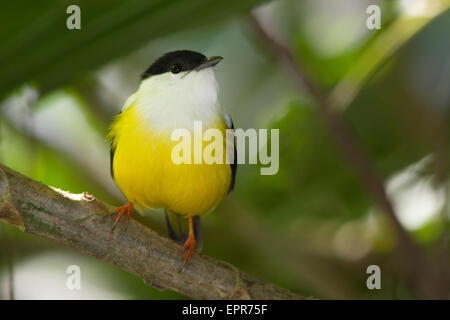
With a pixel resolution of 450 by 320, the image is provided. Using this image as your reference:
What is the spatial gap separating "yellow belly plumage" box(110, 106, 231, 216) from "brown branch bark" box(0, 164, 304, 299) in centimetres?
18

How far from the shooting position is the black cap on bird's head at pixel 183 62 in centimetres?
235

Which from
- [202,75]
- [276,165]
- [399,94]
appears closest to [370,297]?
[276,165]

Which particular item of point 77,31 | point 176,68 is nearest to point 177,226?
point 176,68

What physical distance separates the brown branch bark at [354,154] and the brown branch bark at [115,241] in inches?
24.2

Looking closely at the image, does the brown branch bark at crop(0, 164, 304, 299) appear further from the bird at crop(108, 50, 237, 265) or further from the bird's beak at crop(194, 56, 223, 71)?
the bird's beak at crop(194, 56, 223, 71)

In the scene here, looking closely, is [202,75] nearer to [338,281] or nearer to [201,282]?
[201,282]

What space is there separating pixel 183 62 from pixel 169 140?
368mm

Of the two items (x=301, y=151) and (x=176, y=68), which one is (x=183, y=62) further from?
(x=301, y=151)

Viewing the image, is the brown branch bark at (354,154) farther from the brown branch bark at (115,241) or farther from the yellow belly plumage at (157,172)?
the brown branch bark at (115,241)

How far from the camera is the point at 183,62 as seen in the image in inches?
94.0

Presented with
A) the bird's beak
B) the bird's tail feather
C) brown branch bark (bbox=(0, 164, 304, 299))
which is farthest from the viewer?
the bird's tail feather

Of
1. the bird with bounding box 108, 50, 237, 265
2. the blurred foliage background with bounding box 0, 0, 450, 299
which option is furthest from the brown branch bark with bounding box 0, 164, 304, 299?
the blurred foliage background with bounding box 0, 0, 450, 299

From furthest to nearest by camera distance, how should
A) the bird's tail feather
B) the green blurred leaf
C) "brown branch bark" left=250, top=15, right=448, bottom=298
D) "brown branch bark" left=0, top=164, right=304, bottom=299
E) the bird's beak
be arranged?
the bird's tail feather, "brown branch bark" left=250, top=15, right=448, bottom=298, the bird's beak, the green blurred leaf, "brown branch bark" left=0, top=164, right=304, bottom=299

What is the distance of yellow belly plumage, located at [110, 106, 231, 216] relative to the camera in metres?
2.19
